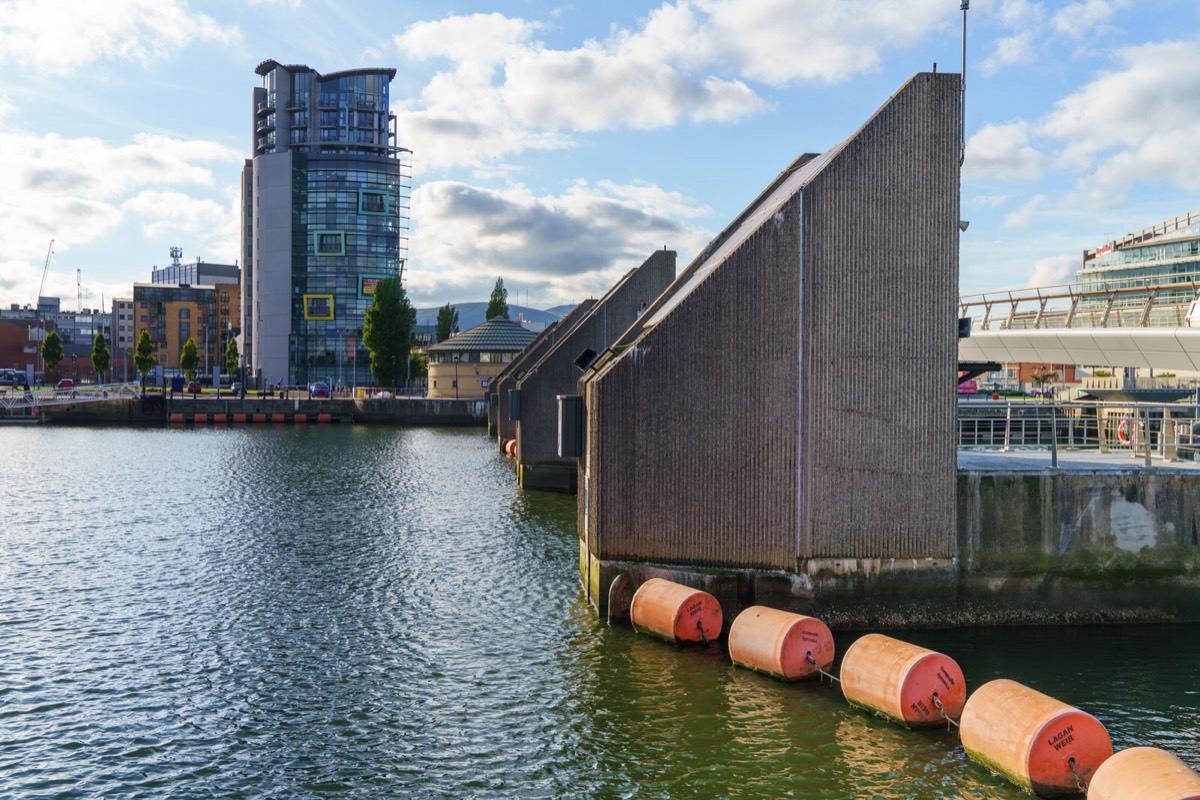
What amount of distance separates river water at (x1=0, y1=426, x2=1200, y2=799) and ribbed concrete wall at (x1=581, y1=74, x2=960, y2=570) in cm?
283

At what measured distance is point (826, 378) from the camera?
69.6ft

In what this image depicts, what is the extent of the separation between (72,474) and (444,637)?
41.1 m

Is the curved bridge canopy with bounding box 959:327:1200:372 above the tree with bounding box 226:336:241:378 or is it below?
below

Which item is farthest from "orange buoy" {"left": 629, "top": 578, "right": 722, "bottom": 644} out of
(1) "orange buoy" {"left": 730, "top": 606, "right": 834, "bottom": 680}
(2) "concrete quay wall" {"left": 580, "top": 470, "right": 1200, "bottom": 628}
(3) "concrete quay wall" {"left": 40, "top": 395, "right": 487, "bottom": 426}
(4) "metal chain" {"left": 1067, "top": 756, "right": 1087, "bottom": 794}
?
(3) "concrete quay wall" {"left": 40, "top": 395, "right": 487, "bottom": 426}

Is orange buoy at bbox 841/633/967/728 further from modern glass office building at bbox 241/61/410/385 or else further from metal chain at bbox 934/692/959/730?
modern glass office building at bbox 241/61/410/385

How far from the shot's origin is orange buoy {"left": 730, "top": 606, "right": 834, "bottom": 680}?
723 inches

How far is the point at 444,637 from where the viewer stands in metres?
21.9

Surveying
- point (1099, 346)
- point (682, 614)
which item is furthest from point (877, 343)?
point (1099, 346)

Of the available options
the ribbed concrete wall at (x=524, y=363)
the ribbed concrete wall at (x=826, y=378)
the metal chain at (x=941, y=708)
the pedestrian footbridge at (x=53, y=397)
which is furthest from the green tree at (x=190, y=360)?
the metal chain at (x=941, y=708)

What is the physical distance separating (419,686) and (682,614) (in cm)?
561

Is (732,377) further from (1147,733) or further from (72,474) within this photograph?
(72,474)

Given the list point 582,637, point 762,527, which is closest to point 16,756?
point 582,637

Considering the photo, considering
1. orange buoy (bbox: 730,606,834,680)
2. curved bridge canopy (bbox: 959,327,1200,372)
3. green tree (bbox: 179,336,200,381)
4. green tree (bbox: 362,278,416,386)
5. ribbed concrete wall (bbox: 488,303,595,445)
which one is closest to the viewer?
orange buoy (bbox: 730,606,834,680)

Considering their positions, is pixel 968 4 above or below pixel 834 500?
above
